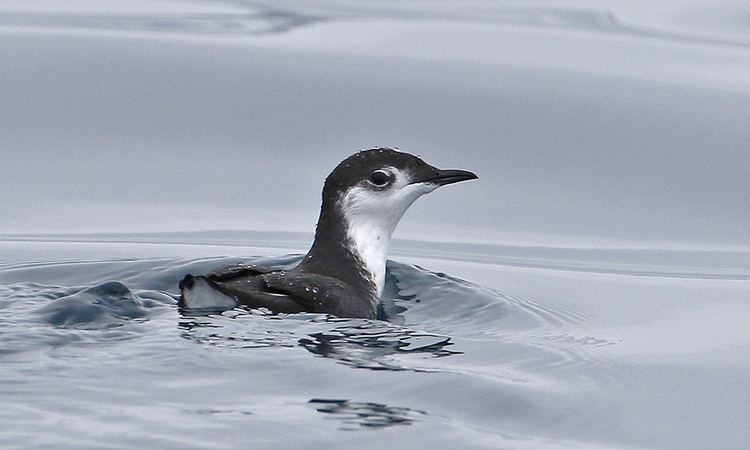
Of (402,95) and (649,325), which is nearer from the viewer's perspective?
(649,325)

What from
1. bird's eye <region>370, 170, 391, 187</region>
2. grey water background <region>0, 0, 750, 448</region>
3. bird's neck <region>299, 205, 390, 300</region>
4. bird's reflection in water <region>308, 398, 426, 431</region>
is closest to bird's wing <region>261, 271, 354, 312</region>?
grey water background <region>0, 0, 750, 448</region>

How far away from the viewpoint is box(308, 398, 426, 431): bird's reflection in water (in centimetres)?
678

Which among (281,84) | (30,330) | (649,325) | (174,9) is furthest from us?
(174,9)

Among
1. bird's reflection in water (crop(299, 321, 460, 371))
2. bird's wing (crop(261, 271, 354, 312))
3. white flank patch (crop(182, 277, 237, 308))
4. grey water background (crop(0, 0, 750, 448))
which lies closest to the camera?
grey water background (crop(0, 0, 750, 448))

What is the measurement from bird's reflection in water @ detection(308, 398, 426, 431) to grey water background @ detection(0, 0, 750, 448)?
0.02m

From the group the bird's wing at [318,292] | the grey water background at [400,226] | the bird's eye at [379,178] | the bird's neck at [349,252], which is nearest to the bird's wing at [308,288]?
the bird's wing at [318,292]

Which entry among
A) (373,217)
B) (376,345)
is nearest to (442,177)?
(373,217)

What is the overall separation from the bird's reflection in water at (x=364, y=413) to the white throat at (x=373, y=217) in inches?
102

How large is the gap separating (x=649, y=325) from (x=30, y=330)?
3.42m

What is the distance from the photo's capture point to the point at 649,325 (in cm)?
919

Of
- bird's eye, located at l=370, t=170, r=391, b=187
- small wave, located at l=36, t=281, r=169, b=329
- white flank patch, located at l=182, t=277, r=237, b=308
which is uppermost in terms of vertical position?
bird's eye, located at l=370, t=170, r=391, b=187

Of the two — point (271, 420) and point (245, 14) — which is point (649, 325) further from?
point (245, 14)

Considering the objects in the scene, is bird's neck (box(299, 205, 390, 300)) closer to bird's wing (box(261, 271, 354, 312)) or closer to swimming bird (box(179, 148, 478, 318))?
swimming bird (box(179, 148, 478, 318))

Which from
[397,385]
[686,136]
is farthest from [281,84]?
[397,385]
